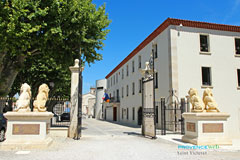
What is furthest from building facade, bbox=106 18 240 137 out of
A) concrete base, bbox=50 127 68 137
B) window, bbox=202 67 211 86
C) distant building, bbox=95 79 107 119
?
distant building, bbox=95 79 107 119

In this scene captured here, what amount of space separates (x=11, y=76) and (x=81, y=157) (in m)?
9.03

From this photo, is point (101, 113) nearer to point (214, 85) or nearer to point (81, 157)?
point (214, 85)

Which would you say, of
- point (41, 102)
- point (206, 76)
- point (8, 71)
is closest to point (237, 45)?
point (206, 76)

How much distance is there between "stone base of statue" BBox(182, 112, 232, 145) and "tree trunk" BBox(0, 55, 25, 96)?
35.3 feet

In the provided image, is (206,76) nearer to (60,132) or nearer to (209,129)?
(209,129)

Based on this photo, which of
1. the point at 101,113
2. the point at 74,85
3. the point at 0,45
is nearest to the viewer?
the point at 0,45

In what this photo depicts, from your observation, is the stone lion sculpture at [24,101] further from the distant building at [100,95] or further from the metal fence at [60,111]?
the distant building at [100,95]

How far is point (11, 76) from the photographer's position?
1341 centimetres

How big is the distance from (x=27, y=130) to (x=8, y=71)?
6455 millimetres

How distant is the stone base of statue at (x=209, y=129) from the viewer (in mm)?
9180

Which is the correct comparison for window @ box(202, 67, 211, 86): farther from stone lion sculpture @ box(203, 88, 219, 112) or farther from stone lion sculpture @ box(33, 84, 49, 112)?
stone lion sculpture @ box(33, 84, 49, 112)

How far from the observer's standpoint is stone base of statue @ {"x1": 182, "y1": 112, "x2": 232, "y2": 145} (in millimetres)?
9180

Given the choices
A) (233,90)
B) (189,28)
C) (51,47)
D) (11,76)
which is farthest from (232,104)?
(11,76)

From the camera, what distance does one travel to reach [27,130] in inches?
335
